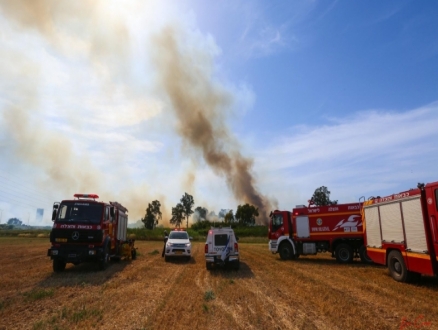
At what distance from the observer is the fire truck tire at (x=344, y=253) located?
20.1 metres

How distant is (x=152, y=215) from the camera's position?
103500mm

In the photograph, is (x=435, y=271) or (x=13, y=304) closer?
(x=13, y=304)

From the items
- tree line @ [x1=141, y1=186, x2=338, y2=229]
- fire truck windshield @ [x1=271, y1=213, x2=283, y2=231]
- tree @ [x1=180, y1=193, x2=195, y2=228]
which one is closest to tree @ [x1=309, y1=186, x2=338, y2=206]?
tree line @ [x1=141, y1=186, x2=338, y2=229]

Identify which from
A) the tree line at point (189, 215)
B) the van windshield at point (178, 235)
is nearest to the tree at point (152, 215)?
the tree line at point (189, 215)

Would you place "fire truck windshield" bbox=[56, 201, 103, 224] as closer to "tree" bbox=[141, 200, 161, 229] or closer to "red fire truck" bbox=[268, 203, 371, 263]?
"red fire truck" bbox=[268, 203, 371, 263]

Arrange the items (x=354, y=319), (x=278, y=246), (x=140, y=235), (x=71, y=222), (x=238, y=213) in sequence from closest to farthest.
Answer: (x=354, y=319), (x=71, y=222), (x=278, y=246), (x=140, y=235), (x=238, y=213)

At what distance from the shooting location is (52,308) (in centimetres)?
834

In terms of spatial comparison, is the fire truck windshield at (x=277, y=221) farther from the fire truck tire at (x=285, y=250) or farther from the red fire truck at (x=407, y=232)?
the red fire truck at (x=407, y=232)

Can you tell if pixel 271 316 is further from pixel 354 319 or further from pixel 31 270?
pixel 31 270

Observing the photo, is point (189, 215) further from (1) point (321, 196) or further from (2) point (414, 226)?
(2) point (414, 226)

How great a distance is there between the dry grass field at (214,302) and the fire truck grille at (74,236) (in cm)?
158

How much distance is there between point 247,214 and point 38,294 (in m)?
75.6

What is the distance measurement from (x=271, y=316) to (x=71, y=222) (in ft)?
36.5

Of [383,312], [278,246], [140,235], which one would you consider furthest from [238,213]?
[383,312]
